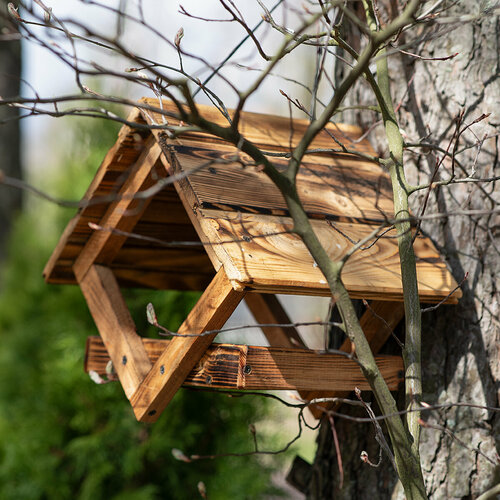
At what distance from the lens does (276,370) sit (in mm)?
1301

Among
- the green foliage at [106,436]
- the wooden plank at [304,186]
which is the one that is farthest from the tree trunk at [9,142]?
the wooden plank at [304,186]

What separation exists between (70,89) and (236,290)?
2.76 meters

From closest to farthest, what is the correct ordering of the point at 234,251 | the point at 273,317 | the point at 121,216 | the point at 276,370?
the point at 234,251
the point at 276,370
the point at 121,216
the point at 273,317

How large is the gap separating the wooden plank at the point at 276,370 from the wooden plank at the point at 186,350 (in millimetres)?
28

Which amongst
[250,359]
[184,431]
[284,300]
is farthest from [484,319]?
[284,300]

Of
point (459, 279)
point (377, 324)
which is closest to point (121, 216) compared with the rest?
point (377, 324)

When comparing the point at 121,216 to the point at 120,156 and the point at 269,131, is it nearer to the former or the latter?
the point at 120,156

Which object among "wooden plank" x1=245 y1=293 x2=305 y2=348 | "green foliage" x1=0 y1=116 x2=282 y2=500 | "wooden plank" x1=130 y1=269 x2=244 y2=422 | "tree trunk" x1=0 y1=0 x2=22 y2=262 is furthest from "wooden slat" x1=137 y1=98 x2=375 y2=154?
"tree trunk" x1=0 y1=0 x2=22 y2=262

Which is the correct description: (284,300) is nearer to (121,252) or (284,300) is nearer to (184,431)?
(184,431)

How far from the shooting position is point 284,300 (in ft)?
39.1

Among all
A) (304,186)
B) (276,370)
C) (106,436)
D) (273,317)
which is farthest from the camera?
(106,436)

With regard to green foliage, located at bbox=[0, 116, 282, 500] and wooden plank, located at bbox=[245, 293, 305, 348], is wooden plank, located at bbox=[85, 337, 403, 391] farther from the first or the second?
green foliage, located at bbox=[0, 116, 282, 500]

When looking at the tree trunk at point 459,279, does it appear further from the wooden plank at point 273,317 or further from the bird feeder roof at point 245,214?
the wooden plank at point 273,317

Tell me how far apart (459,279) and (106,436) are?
1.78 meters
